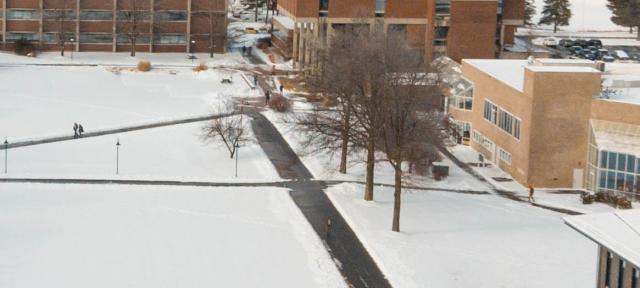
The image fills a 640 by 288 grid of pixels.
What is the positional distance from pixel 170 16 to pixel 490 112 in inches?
1744

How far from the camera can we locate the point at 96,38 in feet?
318

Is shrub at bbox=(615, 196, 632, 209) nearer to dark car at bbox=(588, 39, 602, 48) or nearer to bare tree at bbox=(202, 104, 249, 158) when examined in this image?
bare tree at bbox=(202, 104, 249, 158)

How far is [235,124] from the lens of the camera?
6081 cm

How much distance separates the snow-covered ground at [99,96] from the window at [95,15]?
9848 millimetres

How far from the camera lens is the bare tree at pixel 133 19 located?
95625 mm

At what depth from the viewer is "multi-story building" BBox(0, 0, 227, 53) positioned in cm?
9538

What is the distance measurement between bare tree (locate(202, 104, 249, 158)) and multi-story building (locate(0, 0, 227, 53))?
3659 centimetres

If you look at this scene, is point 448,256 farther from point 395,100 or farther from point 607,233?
point 607,233

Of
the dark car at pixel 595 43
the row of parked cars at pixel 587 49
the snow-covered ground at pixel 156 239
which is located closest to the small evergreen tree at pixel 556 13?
the row of parked cars at pixel 587 49

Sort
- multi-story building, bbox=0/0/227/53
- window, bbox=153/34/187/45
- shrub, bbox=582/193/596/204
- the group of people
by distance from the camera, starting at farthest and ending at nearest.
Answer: window, bbox=153/34/187/45, multi-story building, bbox=0/0/227/53, the group of people, shrub, bbox=582/193/596/204

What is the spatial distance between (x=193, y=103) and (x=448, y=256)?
3708cm

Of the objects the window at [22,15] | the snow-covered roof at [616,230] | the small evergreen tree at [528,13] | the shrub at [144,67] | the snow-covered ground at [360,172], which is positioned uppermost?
the small evergreen tree at [528,13]

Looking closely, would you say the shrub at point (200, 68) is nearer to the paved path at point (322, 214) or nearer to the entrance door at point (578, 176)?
the paved path at point (322, 214)

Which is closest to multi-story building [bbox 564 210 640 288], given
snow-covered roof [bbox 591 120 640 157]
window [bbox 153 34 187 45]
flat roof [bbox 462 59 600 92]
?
snow-covered roof [bbox 591 120 640 157]
